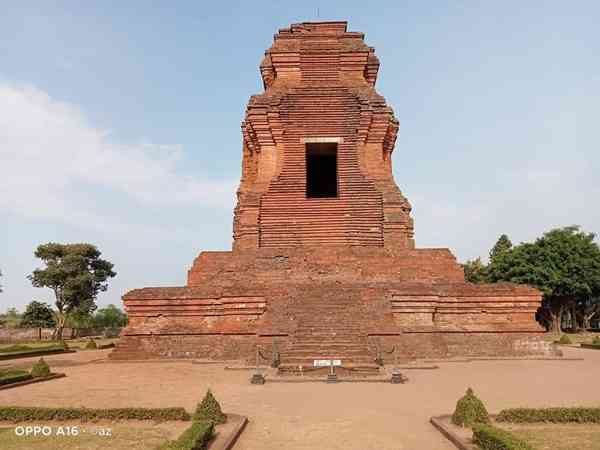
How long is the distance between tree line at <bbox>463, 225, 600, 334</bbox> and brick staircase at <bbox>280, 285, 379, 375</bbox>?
27739 mm

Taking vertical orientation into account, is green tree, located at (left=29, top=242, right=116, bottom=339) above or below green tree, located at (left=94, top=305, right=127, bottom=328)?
above

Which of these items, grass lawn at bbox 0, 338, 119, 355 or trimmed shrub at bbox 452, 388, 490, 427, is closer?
trimmed shrub at bbox 452, 388, 490, 427

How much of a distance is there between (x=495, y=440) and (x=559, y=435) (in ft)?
4.49

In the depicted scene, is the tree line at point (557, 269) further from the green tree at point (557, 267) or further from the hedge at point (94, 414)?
the hedge at point (94, 414)

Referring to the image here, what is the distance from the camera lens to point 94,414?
20.6 ft

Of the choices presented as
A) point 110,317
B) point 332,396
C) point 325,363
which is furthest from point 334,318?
point 110,317

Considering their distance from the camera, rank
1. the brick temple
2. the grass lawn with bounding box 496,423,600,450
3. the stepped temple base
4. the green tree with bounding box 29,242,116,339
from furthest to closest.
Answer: the green tree with bounding box 29,242,116,339 → the brick temple → the stepped temple base → the grass lawn with bounding box 496,423,600,450

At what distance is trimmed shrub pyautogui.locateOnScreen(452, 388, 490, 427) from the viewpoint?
19.1ft

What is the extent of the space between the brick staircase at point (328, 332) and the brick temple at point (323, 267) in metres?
0.04

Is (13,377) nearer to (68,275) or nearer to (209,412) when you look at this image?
(209,412)

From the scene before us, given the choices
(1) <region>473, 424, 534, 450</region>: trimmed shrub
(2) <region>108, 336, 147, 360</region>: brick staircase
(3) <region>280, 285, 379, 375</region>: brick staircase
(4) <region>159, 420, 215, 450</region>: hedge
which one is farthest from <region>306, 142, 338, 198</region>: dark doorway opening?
(1) <region>473, 424, 534, 450</region>: trimmed shrub

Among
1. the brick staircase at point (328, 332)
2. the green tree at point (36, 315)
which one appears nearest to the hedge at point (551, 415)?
the brick staircase at point (328, 332)

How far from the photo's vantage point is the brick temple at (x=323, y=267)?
12.5 m

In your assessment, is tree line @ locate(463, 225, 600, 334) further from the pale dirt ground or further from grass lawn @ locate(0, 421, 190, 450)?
grass lawn @ locate(0, 421, 190, 450)
